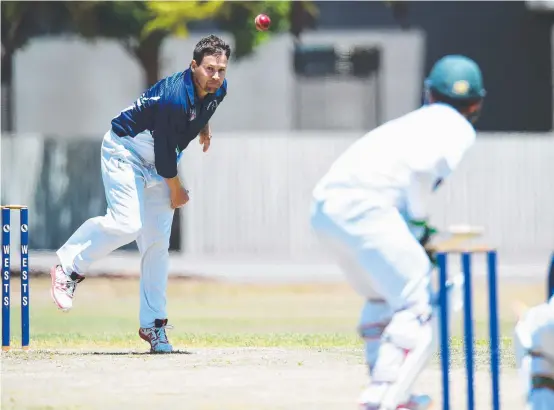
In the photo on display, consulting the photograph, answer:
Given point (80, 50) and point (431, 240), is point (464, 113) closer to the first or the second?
point (431, 240)

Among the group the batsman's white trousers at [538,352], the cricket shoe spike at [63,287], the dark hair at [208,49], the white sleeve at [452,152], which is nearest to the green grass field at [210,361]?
the cricket shoe spike at [63,287]

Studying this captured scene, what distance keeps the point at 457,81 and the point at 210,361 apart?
291 cm

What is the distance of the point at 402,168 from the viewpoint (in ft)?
18.8

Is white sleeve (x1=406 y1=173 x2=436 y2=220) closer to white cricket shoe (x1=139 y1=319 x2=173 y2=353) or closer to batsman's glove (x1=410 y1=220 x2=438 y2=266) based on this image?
batsman's glove (x1=410 y1=220 x2=438 y2=266)

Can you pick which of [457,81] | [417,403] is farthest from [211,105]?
[417,403]

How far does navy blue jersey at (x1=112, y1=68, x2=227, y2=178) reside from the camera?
805 cm

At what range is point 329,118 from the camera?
23.2 meters

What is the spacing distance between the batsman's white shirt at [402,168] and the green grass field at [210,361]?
1.20 meters

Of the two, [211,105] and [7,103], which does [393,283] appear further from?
[7,103]

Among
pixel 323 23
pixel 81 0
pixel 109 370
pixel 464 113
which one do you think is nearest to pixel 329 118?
pixel 323 23

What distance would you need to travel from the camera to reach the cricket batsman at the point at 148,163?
26.5ft

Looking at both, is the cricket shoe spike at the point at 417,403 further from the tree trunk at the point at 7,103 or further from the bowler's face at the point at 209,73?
the tree trunk at the point at 7,103

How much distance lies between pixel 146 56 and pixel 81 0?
123 cm

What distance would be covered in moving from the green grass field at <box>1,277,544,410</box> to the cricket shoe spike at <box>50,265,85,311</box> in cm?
35
